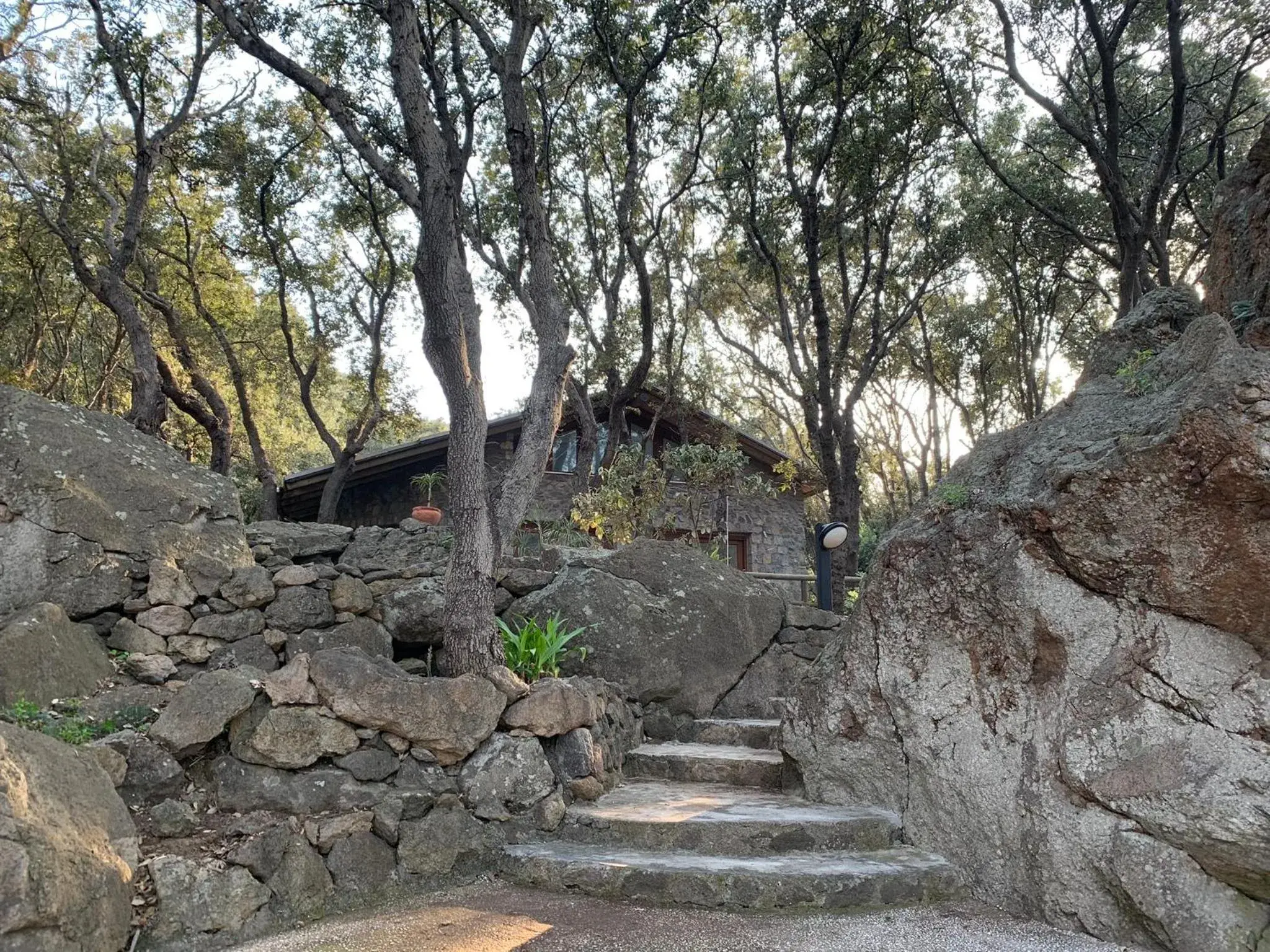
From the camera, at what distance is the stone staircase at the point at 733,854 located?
3.40m

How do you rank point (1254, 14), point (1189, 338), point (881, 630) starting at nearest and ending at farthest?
point (1189, 338) < point (881, 630) < point (1254, 14)

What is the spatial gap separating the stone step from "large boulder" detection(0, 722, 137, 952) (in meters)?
2.94

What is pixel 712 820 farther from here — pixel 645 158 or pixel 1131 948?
pixel 645 158

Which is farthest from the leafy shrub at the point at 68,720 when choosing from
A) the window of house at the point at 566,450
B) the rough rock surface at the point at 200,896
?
the window of house at the point at 566,450

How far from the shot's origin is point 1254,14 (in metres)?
8.49

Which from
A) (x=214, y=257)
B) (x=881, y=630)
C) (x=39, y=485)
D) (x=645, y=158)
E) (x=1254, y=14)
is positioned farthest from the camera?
(x=214, y=257)

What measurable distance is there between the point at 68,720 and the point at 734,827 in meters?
3.15

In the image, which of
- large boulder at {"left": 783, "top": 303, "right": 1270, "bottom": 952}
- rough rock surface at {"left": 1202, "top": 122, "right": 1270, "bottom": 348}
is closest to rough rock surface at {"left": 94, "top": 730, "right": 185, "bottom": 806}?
large boulder at {"left": 783, "top": 303, "right": 1270, "bottom": 952}

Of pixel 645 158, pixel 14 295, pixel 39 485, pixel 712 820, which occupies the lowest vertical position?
pixel 712 820

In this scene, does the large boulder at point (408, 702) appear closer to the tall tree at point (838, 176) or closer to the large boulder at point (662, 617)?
the large boulder at point (662, 617)

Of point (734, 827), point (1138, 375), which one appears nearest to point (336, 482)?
point (734, 827)

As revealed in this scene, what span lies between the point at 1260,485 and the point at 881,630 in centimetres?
180

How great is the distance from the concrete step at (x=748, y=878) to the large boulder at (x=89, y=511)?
3.02 m

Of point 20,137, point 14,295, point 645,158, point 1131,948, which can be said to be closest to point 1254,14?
point 645,158
